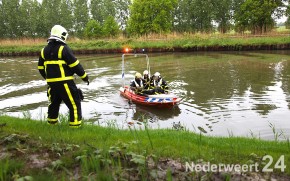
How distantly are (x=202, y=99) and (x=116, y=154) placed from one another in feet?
31.5

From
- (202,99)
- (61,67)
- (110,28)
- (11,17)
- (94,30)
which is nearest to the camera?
(61,67)

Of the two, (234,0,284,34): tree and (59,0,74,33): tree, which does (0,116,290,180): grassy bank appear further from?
(59,0,74,33): tree

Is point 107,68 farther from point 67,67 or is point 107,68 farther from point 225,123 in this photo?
point 67,67

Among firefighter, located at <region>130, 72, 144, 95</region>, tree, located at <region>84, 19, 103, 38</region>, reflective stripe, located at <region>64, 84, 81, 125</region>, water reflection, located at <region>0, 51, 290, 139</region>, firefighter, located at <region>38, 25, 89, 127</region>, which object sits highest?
tree, located at <region>84, 19, 103, 38</region>

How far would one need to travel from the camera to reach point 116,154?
4719mm

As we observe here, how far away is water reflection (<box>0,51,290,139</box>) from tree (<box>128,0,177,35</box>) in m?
23.7

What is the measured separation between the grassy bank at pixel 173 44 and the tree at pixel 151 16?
20.0 feet

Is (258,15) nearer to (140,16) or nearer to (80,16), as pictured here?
(140,16)

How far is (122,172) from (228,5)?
47.3 metres

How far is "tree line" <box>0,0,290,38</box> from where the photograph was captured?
41406 mm

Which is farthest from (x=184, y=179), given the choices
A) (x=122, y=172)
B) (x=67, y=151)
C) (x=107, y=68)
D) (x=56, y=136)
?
(x=107, y=68)

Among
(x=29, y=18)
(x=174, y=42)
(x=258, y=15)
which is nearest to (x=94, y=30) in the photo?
(x=29, y=18)

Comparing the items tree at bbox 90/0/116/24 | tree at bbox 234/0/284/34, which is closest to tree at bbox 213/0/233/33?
tree at bbox 234/0/284/34

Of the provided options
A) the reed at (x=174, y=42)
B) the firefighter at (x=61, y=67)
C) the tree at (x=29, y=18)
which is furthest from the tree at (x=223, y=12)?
the firefighter at (x=61, y=67)
